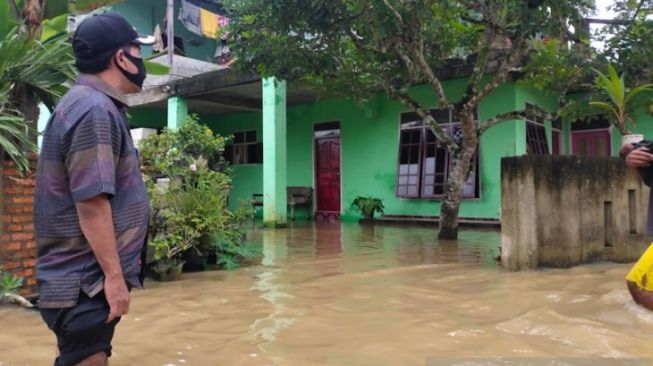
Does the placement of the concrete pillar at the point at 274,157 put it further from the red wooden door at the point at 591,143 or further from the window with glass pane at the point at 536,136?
the red wooden door at the point at 591,143

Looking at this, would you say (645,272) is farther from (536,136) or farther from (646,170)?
(536,136)

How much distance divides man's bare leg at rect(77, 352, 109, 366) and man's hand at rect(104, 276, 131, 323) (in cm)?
13

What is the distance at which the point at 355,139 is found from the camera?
1318 cm

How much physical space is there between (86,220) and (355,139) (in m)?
11.7

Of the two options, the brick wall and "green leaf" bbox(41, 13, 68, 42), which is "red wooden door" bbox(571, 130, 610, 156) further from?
the brick wall

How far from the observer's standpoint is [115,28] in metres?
1.85

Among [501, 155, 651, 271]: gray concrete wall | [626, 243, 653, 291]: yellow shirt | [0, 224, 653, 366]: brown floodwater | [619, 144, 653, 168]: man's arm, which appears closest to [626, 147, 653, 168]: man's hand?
[619, 144, 653, 168]: man's arm

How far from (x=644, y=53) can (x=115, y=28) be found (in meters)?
7.43

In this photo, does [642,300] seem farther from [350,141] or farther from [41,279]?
[350,141]

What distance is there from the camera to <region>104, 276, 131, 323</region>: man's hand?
168 cm

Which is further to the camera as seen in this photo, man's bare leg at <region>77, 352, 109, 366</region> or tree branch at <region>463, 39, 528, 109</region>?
tree branch at <region>463, 39, 528, 109</region>

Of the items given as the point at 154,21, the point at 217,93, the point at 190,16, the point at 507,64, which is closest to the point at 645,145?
the point at 507,64

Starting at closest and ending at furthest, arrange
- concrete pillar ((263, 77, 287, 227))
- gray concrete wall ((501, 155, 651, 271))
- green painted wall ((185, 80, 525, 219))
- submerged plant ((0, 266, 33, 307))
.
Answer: submerged plant ((0, 266, 33, 307))
gray concrete wall ((501, 155, 651, 271))
green painted wall ((185, 80, 525, 219))
concrete pillar ((263, 77, 287, 227))

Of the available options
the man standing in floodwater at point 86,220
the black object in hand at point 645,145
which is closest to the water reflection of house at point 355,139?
the black object in hand at point 645,145
